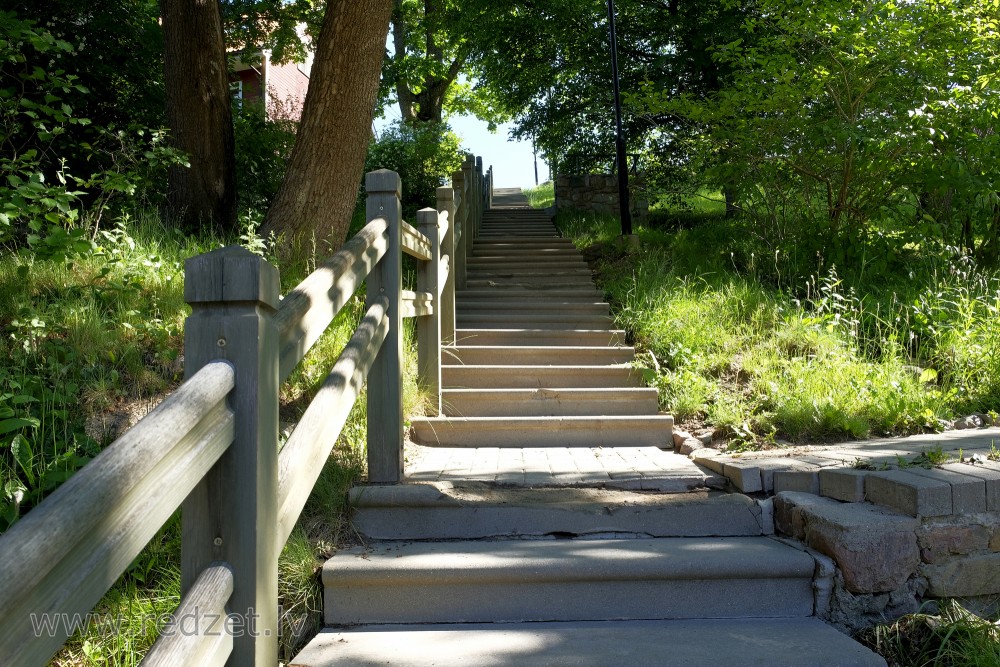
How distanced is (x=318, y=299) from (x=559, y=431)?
111 inches

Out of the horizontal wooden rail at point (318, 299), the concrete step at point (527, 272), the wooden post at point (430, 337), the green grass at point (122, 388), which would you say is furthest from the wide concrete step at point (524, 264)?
the horizontal wooden rail at point (318, 299)

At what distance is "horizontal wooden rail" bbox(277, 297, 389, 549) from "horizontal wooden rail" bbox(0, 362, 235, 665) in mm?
496

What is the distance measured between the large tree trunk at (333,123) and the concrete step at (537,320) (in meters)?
1.52

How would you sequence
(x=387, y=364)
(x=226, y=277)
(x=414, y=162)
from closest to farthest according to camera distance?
(x=226, y=277) < (x=387, y=364) < (x=414, y=162)

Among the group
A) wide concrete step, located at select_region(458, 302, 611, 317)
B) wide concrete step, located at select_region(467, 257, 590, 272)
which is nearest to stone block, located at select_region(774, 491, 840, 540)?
wide concrete step, located at select_region(458, 302, 611, 317)

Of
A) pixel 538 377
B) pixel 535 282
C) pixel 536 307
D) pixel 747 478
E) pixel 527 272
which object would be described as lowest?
pixel 747 478

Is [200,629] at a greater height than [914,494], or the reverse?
[200,629]

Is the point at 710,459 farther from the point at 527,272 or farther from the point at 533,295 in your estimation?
the point at 527,272

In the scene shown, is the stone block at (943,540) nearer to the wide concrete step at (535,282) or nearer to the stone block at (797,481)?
the stone block at (797,481)

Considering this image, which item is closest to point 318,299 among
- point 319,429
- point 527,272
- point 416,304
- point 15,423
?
point 319,429

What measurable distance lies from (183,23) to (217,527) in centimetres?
601

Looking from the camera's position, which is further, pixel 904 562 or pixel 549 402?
pixel 549 402

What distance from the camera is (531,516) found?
136 inches

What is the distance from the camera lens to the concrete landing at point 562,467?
3844 millimetres
